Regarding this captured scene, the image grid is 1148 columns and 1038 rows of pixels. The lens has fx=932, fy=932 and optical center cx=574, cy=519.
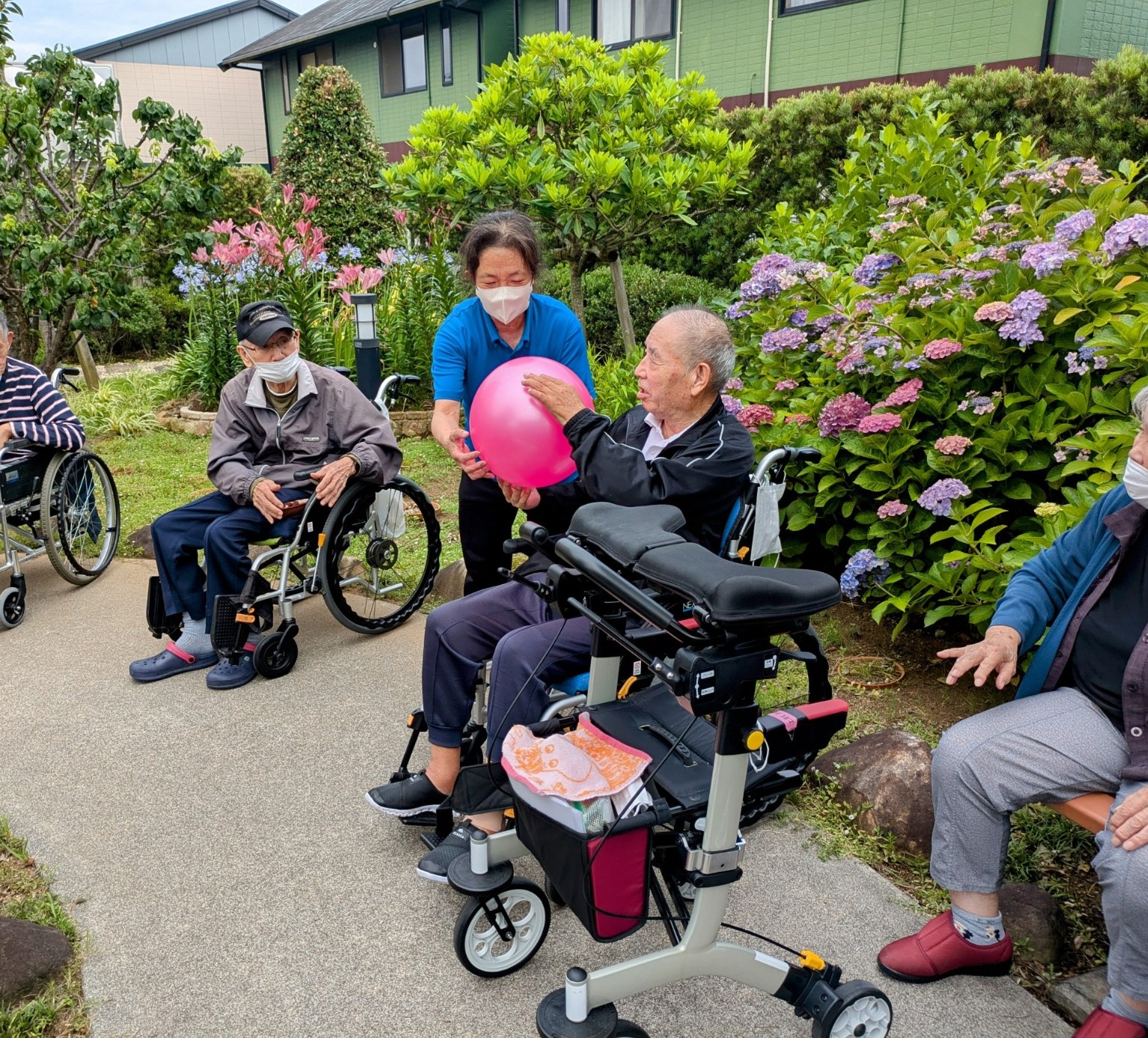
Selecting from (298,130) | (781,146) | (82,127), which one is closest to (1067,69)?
(781,146)

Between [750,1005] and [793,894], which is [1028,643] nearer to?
[793,894]

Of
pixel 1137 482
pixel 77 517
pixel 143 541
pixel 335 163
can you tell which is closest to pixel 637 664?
pixel 1137 482

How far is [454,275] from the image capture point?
7.11m

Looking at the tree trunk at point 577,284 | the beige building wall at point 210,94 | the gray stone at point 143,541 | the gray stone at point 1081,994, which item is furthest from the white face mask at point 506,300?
the beige building wall at point 210,94

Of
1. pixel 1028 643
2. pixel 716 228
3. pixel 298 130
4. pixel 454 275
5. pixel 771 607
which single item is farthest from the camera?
pixel 298 130

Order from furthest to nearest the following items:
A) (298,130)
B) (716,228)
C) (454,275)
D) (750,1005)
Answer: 1. (298,130)
2. (716,228)
3. (454,275)
4. (750,1005)

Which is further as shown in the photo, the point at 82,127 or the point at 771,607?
the point at 82,127

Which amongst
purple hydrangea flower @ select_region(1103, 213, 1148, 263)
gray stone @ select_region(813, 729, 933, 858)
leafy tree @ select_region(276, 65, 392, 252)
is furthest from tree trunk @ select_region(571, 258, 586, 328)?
leafy tree @ select_region(276, 65, 392, 252)

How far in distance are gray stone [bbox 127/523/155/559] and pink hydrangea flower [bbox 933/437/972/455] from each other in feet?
12.9

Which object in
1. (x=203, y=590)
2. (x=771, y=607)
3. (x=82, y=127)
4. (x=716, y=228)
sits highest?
(x=82, y=127)

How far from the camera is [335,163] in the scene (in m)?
11.0

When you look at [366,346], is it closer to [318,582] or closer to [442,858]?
[318,582]

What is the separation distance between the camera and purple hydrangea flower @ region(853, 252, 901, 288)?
141 inches

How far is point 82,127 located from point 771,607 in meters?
7.69
